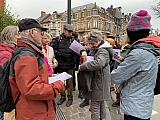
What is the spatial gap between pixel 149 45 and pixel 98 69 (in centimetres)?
115

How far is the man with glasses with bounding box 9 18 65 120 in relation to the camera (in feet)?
5.14

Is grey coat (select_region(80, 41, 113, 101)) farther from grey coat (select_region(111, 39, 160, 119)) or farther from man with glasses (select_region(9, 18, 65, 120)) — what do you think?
man with glasses (select_region(9, 18, 65, 120))

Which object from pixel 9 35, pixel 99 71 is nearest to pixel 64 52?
pixel 99 71

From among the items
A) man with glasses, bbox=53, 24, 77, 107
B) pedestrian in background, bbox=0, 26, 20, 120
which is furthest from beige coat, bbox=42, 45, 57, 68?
pedestrian in background, bbox=0, 26, 20, 120

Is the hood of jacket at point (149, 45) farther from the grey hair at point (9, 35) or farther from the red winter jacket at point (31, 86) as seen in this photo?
the grey hair at point (9, 35)

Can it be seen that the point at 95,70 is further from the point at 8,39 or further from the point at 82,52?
the point at 8,39

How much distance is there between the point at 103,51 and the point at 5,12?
22.3 feet

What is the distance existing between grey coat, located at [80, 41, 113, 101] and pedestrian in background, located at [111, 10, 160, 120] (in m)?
0.80

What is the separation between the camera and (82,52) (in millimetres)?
3035

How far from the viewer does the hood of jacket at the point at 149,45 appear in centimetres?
180

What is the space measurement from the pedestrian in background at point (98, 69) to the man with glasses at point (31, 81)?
3.34 feet

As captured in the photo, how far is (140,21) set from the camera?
6.14ft

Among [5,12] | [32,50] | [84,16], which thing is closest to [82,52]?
[32,50]

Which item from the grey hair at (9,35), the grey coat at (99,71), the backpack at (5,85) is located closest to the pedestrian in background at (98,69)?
the grey coat at (99,71)
